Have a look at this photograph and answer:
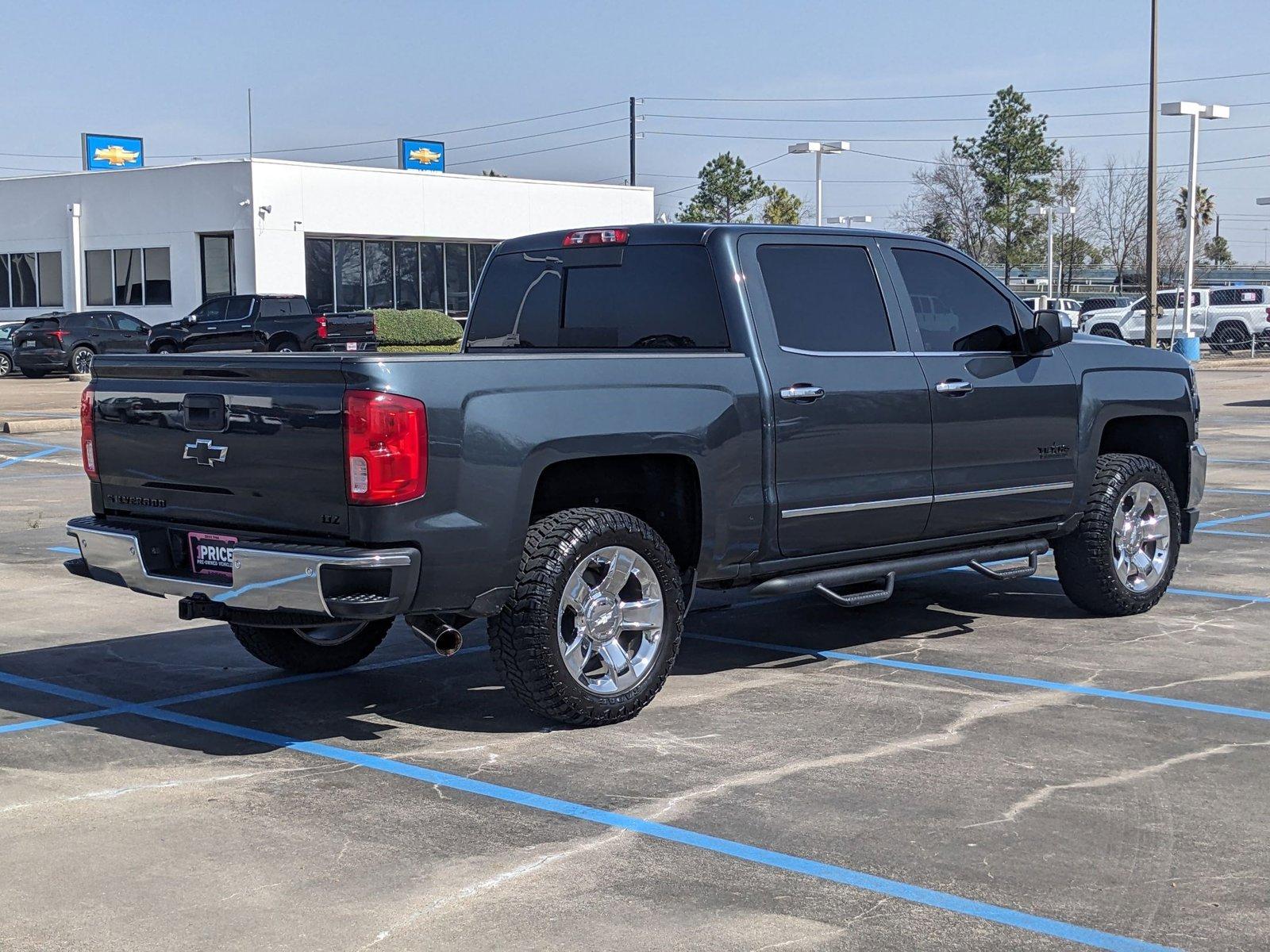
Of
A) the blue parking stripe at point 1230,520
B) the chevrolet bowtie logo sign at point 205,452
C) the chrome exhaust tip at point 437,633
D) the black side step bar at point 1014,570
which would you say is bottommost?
the blue parking stripe at point 1230,520

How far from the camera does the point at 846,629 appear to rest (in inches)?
333

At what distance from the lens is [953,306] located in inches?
308

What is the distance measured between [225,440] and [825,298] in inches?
111

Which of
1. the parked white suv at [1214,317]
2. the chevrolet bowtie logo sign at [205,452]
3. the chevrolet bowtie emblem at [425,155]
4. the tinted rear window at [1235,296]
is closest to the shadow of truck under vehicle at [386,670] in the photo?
the chevrolet bowtie logo sign at [205,452]

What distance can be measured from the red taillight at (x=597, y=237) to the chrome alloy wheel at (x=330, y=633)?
2069mm

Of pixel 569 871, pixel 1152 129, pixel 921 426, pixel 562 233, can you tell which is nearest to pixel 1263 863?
pixel 569 871

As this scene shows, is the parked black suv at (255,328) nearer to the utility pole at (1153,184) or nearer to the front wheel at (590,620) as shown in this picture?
the utility pole at (1153,184)

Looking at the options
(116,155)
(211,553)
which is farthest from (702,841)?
(116,155)

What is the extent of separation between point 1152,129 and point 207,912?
116ft

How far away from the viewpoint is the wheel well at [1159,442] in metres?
8.92

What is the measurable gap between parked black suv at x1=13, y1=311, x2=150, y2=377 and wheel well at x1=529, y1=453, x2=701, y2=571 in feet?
104

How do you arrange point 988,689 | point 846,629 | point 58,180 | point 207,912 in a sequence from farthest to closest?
point 58,180
point 846,629
point 988,689
point 207,912

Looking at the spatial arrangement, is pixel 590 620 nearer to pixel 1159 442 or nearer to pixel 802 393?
pixel 802 393

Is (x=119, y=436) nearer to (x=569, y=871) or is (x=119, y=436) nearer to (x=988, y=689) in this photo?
(x=569, y=871)
